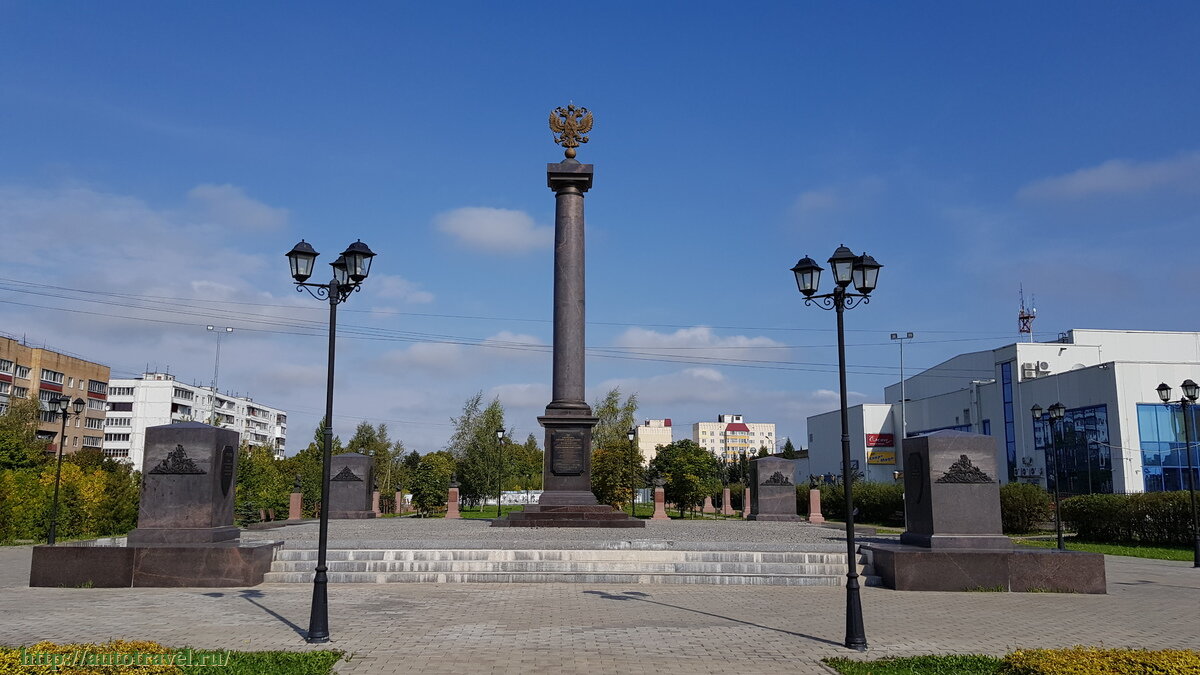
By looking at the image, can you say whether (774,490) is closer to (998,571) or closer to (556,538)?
(556,538)

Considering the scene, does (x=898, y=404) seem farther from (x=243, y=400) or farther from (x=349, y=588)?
(x=243, y=400)

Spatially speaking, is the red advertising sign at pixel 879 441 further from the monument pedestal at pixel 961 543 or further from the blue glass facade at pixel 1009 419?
the monument pedestal at pixel 961 543

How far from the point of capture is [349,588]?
1407 centimetres

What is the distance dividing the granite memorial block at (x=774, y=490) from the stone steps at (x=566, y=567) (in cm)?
1534

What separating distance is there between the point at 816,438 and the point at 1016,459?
29.6 m

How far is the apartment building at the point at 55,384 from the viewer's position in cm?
7575

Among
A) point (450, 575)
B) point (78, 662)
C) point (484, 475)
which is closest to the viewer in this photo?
point (78, 662)

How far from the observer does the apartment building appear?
75750 mm

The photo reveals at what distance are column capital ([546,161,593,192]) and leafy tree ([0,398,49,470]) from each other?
99.5 feet

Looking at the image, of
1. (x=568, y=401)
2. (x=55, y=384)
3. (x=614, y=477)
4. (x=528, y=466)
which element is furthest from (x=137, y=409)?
(x=568, y=401)

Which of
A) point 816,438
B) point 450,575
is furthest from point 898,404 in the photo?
point 450,575

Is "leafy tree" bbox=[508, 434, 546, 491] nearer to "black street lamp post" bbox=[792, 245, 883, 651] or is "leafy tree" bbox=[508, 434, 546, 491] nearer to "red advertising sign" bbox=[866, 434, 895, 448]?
"red advertising sign" bbox=[866, 434, 895, 448]

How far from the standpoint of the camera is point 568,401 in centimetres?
2283

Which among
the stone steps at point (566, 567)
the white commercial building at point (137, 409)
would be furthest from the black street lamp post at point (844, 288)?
the white commercial building at point (137, 409)
